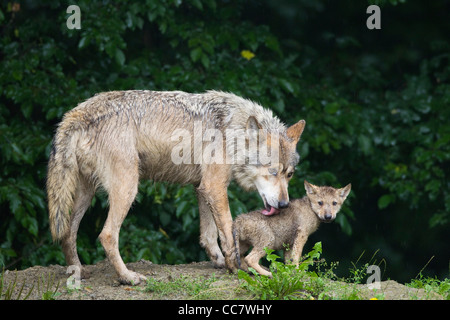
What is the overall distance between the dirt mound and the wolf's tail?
532 millimetres

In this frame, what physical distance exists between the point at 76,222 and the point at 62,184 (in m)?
0.50

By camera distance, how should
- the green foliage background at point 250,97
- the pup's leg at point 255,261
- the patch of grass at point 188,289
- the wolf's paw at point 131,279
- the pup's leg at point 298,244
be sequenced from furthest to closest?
1. the green foliage background at point 250,97
2. the pup's leg at point 298,244
3. the pup's leg at point 255,261
4. the wolf's paw at point 131,279
5. the patch of grass at point 188,289

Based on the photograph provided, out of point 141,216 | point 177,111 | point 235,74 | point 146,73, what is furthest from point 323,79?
point 177,111

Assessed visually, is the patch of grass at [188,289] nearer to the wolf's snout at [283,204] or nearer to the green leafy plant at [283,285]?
the green leafy plant at [283,285]

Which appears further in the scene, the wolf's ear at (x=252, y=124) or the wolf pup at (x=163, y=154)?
the wolf's ear at (x=252, y=124)

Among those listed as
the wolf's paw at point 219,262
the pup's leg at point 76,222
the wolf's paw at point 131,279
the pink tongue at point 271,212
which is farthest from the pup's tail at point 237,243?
the pup's leg at point 76,222

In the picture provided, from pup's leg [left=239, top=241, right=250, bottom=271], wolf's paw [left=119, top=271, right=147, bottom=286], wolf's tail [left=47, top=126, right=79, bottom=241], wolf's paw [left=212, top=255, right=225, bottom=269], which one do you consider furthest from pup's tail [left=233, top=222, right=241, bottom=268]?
wolf's tail [left=47, top=126, right=79, bottom=241]

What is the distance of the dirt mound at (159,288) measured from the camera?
5402mm

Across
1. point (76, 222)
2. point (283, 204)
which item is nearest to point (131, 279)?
point (76, 222)

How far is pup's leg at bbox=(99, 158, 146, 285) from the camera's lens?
590 cm

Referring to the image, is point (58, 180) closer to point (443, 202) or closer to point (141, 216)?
point (141, 216)

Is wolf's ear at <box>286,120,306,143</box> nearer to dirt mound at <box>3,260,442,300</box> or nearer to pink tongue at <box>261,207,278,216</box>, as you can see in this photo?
pink tongue at <box>261,207,278,216</box>

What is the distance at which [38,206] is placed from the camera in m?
8.06

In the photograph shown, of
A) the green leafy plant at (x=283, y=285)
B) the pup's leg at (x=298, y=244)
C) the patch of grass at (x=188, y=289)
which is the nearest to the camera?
the green leafy plant at (x=283, y=285)
